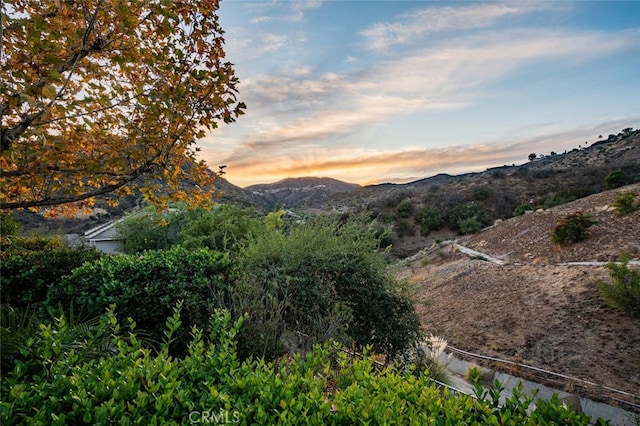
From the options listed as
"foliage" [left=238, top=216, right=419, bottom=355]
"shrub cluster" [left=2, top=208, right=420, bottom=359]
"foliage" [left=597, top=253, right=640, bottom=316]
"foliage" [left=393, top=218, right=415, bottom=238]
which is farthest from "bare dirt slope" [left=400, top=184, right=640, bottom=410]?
"foliage" [left=393, top=218, right=415, bottom=238]

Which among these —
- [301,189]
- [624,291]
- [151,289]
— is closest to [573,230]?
[624,291]

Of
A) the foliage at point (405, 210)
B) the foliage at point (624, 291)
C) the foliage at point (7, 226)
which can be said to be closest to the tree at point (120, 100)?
the foliage at point (7, 226)

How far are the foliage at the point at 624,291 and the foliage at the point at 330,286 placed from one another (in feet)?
13.2

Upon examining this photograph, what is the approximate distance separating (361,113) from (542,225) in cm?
814

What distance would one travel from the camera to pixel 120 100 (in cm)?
345

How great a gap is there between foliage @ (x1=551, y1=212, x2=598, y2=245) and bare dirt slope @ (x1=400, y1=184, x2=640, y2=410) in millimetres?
245

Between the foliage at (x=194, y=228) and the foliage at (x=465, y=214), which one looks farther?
the foliage at (x=465, y=214)

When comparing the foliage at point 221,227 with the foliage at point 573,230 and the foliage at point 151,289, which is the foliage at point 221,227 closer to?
the foliage at point 151,289

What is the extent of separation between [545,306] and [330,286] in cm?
518

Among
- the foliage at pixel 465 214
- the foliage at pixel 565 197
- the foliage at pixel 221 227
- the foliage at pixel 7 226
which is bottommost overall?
the foliage at pixel 465 214

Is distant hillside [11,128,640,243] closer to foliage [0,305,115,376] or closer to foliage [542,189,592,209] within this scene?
foliage [542,189,592,209]

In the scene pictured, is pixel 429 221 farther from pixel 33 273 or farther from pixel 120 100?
pixel 120 100

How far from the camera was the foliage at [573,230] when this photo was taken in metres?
10.7

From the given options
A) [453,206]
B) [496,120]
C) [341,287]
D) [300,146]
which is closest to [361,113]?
[300,146]
